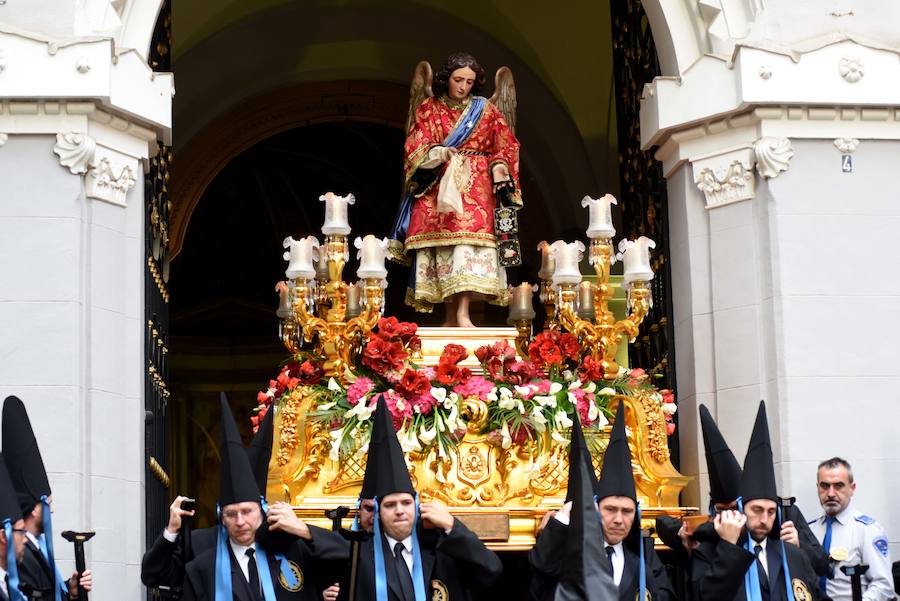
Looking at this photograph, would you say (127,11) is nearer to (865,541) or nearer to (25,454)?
(25,454)

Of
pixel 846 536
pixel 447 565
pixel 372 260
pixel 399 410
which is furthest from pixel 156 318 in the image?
pixel 846 536

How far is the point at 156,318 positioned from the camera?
13891 mm

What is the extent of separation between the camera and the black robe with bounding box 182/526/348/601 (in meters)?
10.1

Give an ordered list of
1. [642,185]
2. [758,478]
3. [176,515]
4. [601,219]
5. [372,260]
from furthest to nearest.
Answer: [642,185]
[601,219]
[372,260]
[758,478]
[176,515]

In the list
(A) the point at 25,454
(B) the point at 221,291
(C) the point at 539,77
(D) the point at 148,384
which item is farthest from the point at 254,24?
(A) the point at 25,454

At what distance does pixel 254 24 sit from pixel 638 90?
516 centimetres

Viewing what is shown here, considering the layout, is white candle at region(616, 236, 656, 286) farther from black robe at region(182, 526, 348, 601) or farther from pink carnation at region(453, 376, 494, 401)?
black robe at region(182, 526, 348, 601)

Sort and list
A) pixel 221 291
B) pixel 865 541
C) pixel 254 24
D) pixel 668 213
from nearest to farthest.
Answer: pixel 865 541
pixel 668 213
pixel 254 24
pixel 221 291

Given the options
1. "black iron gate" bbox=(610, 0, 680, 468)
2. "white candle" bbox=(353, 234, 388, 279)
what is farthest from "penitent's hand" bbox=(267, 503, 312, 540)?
"black iron gate" bbox=(610, 0, 680, 468)

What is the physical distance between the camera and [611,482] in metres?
10.2

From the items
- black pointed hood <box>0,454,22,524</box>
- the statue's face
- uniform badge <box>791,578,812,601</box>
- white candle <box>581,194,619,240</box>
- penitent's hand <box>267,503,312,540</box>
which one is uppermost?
the statue's face

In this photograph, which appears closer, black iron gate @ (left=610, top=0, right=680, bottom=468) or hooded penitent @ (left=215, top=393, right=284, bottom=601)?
hooded penitent @ (left=215, top=393, right=284, bottom=601)

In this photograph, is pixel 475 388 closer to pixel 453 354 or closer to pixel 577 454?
pixel 453 354

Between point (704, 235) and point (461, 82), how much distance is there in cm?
203
